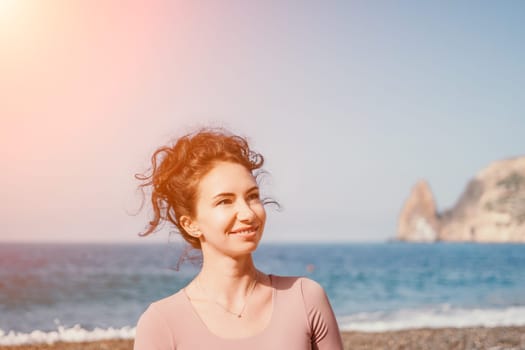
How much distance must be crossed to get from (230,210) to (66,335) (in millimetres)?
13152

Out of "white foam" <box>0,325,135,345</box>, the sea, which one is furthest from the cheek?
"white foam" <box>0,325,135,345</box>

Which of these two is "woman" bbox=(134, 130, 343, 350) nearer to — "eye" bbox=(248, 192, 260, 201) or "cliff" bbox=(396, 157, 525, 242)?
"eye" bbox=(248, 192, 260, 201)

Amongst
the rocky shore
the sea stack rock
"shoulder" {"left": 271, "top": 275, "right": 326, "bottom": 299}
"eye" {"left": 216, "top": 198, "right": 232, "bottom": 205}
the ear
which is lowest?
the sea stack rock

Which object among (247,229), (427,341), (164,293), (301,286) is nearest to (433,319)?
(427,341)

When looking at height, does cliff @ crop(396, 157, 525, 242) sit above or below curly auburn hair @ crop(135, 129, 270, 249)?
below

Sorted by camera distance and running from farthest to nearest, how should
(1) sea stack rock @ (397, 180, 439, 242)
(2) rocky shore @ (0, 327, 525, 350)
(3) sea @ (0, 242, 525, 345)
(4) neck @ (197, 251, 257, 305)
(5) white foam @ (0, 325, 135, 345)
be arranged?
(1) sea stack rock @ (397, 180, 439, 242) → (3) sea @ (0, 242, 525, 345) → (5) white foam @ (0, 325, 135, 345) → (2) rocky shore @ (0, 327, 525, 350) → (4) neck @ (197, 251, 257, 305)

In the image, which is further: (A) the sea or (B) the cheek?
(A) the sea

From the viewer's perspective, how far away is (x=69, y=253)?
115 ft

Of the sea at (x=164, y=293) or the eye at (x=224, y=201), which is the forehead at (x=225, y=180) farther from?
the sea at (x=164, y=293)

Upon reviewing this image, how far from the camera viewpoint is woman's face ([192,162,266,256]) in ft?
7.02

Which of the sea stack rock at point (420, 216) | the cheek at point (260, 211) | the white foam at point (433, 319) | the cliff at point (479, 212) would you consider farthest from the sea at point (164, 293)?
the sea stack rock at point (420, 216)

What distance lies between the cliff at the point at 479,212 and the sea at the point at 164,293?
4394 cm

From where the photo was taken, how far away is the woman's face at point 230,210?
214cm

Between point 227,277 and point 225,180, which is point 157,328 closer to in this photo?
point 227,277
